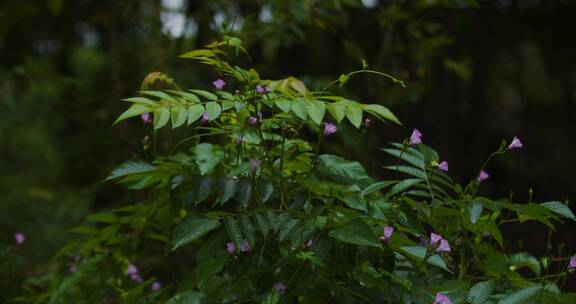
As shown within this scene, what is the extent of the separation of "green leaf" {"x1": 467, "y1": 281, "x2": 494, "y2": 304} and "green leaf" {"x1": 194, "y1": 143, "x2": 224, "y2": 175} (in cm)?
65

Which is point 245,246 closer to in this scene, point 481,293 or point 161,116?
point 161,116

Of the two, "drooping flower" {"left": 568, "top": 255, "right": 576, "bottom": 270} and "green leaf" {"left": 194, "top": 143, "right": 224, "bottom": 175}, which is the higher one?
"green leaf" {"left": 194, "top": 143, "right": 224, "bottom": 175}

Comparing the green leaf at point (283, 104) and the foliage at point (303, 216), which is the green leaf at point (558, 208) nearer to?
the foliage at point (303, 216)

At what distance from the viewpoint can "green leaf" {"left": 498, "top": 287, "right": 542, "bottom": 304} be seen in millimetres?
1493

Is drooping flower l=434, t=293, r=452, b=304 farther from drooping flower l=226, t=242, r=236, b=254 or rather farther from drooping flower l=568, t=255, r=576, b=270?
drooping flower l=226, t=242, r=236, b=254

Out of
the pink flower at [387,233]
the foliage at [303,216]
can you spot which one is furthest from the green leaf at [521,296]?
the pink flower at [387,233]

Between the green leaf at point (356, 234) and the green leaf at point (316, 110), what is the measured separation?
24 centimetres

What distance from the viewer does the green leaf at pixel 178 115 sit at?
56.9 inches

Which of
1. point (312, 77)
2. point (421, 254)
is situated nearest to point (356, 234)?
point (421, 254)

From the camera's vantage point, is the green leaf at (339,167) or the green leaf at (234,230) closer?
the green leaf at (234,230)

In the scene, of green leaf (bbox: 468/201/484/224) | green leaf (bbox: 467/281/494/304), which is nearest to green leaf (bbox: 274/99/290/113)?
green leaf (bbox: 468/201/484/224)

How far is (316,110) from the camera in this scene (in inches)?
58.7

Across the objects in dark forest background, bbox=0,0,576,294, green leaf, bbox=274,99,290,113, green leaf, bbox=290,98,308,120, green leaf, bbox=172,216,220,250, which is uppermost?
green leaf, bbox=274,99,290,113

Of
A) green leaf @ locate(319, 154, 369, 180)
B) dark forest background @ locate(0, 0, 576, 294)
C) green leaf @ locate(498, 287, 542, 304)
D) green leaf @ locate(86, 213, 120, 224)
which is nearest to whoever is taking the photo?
green leaf @ locate(498, 287, 542, 304)
